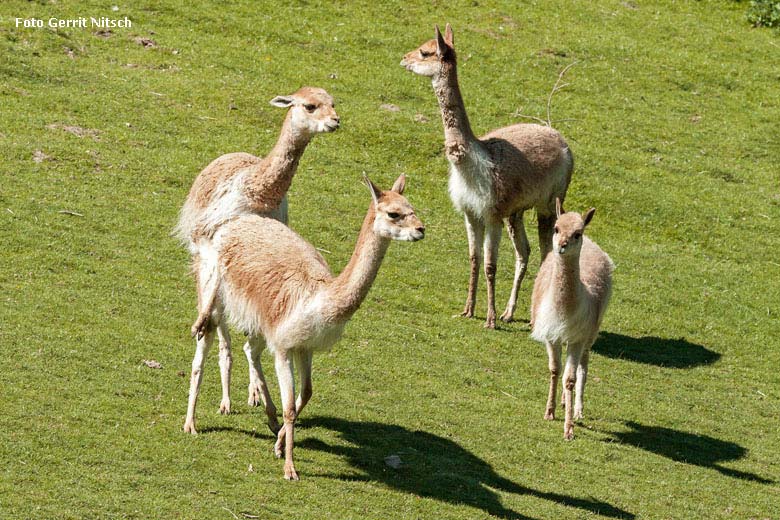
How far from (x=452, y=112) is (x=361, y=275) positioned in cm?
500

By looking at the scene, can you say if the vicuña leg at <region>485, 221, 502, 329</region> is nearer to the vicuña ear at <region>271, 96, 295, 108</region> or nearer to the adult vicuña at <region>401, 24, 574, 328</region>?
the adult vicuña at <region>401, 24, 574, 328</region>

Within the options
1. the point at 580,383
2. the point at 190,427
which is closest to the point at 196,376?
the point at 190,427

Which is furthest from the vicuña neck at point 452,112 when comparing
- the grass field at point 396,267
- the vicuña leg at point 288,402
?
the vicuña leg at point 288,402

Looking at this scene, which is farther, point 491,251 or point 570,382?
point 491,251

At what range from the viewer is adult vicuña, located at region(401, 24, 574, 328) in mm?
12734

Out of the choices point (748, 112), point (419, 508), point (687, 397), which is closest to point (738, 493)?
point (687, 397)

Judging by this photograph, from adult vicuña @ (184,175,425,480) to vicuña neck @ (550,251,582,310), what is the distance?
182cm

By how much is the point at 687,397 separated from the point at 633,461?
2.11 meters

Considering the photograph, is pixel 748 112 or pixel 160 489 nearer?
pixel 160 489

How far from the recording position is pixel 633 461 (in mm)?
9961

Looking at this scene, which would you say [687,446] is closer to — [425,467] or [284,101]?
[425,467]

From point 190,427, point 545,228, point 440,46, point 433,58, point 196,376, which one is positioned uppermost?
point 440,46

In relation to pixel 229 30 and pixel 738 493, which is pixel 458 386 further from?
pixel 229 30

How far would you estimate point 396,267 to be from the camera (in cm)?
1384
